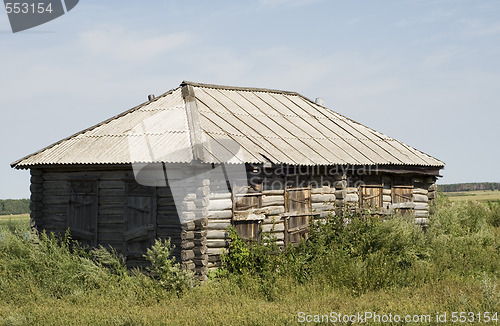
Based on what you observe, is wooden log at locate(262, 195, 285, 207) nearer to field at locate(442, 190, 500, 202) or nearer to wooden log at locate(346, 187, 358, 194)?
wooden log at locate(346, 187, 358, 194)

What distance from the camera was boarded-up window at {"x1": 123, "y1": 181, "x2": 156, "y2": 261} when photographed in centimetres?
1340

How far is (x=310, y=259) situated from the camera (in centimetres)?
1465

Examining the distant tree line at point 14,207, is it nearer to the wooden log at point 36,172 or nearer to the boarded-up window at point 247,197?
the wooden log at point 36,172

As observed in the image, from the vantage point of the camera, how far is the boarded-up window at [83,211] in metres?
14.3

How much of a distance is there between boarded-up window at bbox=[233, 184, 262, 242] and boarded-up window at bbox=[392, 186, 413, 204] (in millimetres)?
5967

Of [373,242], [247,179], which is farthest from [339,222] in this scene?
[247,179]

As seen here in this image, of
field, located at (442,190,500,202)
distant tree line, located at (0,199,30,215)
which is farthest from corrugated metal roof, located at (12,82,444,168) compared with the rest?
distant tree line, located at (0,199,30,215)

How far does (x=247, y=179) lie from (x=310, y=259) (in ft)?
8.51

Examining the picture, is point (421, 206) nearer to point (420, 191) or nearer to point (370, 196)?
point (420, 191)

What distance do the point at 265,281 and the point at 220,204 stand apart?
2.14m

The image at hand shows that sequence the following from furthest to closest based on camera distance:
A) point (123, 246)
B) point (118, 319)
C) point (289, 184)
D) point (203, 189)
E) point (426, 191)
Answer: point (426, 191) < point (289, 184) < point (123, 246) < point (203, 189) < point (118, 319)

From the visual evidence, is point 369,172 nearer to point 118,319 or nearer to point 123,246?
point 123,246

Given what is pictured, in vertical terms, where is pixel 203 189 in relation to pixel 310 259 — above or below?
above

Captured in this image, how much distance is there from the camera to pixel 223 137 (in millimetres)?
14508
